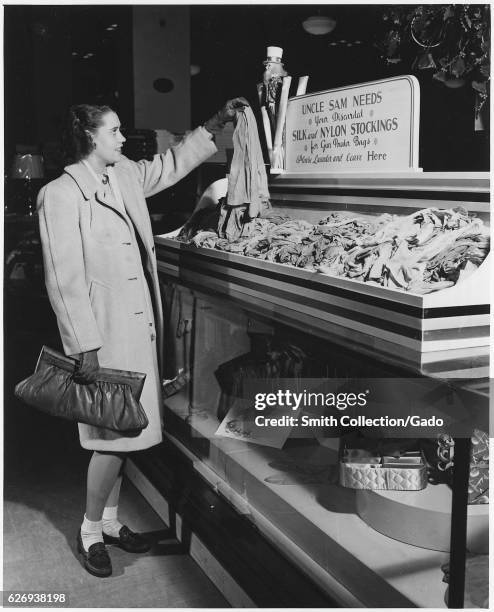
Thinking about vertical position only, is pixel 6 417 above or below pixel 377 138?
below

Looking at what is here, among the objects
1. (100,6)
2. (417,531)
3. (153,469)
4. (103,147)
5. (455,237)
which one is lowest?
(153,469)

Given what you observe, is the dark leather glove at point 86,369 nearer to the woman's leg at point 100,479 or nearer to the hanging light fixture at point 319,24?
the woman's leg at point 100,479

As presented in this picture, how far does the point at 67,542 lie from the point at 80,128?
4.95 ft

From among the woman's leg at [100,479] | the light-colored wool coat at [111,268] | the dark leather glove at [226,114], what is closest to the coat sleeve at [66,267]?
the light-colored wool coat at [111,268]

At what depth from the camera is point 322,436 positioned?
2199 millimetres

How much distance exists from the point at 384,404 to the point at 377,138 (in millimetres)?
891

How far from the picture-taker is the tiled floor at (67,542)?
2.33 m

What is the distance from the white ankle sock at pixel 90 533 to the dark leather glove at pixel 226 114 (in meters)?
1.50

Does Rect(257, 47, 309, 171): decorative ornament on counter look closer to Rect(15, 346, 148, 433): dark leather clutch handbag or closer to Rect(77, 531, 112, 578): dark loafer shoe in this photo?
Rect(15, 346, 148, 433): dark leather clutch handbag

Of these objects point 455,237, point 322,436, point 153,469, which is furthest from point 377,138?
point 153,469

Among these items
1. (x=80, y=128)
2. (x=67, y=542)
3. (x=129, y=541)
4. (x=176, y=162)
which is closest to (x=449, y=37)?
(x=176, y=162)

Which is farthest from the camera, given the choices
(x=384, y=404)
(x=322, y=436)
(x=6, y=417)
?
(x=6, y=417)

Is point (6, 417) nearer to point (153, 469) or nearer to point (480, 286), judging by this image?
point (153, 469)

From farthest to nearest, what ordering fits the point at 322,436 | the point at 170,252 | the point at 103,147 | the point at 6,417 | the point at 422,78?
the point at 422,78
the point at 6,417
the point at 170,252
the point at 103,147
the point at 322,436
